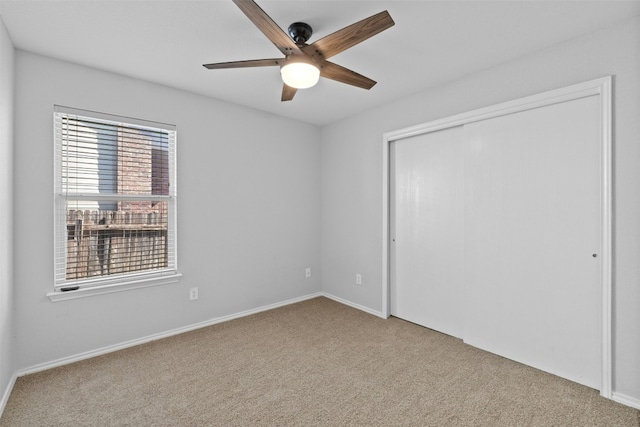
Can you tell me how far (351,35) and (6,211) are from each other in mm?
2508

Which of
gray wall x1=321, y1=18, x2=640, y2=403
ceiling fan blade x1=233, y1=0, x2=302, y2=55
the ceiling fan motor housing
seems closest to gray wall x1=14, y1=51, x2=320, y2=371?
gray wall x1=321, y1=18, x2=640, y2=403

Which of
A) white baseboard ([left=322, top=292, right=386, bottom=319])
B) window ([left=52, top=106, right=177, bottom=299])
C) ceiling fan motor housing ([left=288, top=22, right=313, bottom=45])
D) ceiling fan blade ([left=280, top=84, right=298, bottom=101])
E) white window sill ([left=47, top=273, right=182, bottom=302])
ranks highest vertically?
ceiling fan motor housing ([left=288, top=22, right=313, bottom=45])

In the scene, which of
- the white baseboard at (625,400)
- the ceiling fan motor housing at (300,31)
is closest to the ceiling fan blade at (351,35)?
the ceiling fan motor housing at (300,31)

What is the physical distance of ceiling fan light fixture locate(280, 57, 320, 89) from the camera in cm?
184

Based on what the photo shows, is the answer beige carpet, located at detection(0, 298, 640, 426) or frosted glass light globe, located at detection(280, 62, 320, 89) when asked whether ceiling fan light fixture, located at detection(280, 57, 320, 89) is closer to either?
frosted glass light globe, located at detection(280, 62, 320, 89)

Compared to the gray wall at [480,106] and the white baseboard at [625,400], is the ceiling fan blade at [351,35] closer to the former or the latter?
the gray wall at [480,106]

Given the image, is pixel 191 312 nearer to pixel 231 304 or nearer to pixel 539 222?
pixel 231 304

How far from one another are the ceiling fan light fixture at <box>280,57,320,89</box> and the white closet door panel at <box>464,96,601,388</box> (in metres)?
1.64

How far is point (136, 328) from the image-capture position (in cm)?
283

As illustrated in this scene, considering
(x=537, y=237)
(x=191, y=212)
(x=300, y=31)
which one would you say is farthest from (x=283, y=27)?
(x=537, y=237)

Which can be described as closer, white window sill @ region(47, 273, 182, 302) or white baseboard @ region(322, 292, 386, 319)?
white window sill @ region(47, 273, 182, 302)

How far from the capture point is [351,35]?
1657mm

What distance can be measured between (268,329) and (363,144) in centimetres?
237

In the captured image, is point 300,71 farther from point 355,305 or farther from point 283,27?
point 355,305
